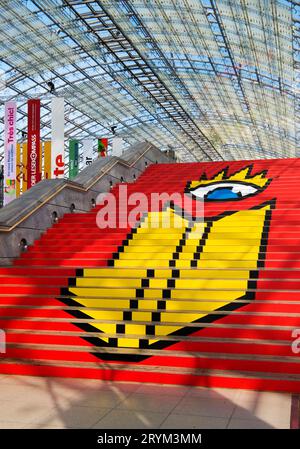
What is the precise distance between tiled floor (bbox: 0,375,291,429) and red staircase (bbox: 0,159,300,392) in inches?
10.1

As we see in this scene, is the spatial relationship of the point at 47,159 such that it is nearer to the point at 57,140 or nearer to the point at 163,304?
the point at 57,140

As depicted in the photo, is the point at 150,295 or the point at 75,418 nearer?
the point at 75,418

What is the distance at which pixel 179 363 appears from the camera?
5.78 meters

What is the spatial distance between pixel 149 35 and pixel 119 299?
22253mm

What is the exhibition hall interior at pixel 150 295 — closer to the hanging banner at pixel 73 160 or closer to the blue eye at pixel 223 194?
the blue eye at pixel 223 194

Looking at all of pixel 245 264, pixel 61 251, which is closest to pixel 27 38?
pixel 61 251

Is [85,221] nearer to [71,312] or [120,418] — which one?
[71,312]

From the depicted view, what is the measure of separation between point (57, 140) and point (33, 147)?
0.91 metres

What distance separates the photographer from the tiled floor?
441 centimetres

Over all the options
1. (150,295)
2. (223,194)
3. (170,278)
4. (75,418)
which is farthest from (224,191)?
(75,418)

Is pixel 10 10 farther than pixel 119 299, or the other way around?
pixel 10 10

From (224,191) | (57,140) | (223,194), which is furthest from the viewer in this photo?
(57,140)

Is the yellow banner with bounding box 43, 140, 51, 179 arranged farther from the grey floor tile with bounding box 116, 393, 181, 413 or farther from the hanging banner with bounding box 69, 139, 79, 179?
the grey floor tile with bounding box 116, 393, 181, 413

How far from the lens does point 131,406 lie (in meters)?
4.88
